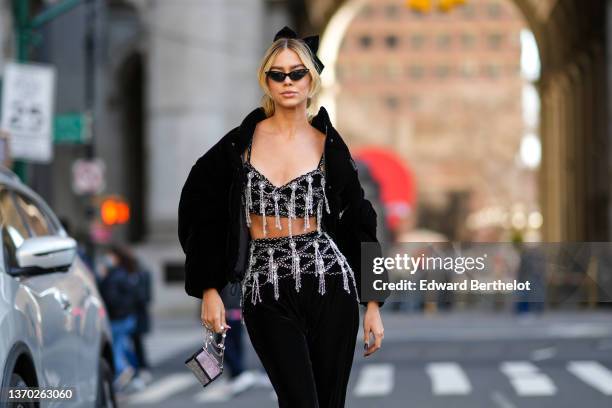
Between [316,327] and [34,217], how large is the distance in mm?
3347

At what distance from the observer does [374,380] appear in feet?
58.5

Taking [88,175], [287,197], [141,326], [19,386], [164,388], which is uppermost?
[88,175]

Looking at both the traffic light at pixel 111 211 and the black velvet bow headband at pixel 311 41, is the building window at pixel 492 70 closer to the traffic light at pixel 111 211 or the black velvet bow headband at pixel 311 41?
the traffic light at pixel 111 211

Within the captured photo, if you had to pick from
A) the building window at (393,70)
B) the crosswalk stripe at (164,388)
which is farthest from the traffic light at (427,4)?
the building window at (393,70)

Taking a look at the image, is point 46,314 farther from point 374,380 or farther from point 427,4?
point 427,4

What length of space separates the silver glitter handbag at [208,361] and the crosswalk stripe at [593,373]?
9.45m

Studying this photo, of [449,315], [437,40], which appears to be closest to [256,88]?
[449,315]

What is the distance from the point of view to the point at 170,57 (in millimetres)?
38625

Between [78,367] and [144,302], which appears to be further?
[144,302]

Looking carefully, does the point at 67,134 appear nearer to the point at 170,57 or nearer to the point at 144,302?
the point at 144,302

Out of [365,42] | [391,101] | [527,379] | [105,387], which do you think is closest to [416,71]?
[365,42]

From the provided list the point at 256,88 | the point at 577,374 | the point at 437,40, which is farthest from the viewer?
the point at 437,40

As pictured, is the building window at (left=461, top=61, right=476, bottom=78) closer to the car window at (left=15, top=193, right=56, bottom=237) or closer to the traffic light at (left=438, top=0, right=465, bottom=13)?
the traffic light at (left=438, top=0, right=465, bottom=13)

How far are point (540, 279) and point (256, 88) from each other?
33.2m
